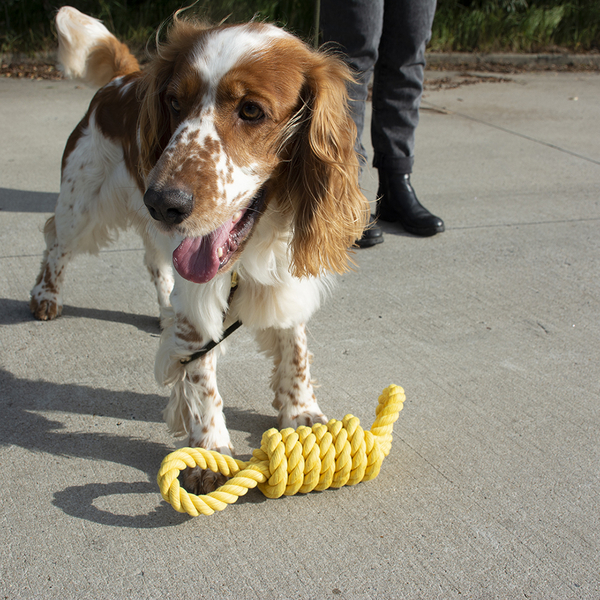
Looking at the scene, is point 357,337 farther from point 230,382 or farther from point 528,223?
point 528,223

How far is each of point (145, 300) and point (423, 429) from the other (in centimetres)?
181

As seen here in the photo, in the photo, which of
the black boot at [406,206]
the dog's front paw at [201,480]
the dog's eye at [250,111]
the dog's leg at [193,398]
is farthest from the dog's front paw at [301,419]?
the black boot at [406,206]

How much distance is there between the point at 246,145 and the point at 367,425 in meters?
1.27

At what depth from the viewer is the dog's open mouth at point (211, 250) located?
6.74 ft

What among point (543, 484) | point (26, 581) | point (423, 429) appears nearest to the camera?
point (26, 581)

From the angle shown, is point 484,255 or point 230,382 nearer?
point 230,382

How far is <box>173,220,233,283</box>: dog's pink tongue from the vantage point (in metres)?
2.05

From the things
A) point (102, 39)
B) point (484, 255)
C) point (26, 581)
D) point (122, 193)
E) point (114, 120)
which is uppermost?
point (102, 39)

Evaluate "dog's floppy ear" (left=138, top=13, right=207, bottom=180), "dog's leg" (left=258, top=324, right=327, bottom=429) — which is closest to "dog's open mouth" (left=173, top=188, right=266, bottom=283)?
"dog's floppy ear" (left=138, top=13, right=207, bottom=180)

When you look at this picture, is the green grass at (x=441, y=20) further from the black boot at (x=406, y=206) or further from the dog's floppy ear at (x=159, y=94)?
the dog's floppy ear at (x=159, y=94)

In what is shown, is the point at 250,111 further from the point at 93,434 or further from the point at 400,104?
the point at 400,104

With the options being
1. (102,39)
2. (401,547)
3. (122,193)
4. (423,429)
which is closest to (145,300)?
(122,193)

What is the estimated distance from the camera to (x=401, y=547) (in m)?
2.01

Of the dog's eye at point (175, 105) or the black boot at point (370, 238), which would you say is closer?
the dog's eye at point (175, 105)
